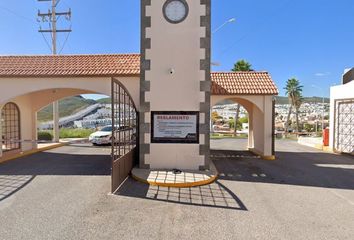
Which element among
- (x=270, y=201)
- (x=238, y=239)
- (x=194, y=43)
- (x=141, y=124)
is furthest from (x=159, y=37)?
(x=238, y=239)

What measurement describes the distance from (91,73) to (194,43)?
4.60m

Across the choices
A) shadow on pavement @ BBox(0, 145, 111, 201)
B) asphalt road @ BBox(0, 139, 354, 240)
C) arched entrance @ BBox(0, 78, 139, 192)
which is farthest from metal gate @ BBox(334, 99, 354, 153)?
shadow on pavement @ BBox(0, 145, 111, 201)

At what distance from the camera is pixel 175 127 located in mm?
8281

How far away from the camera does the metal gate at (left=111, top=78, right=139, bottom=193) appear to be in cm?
622

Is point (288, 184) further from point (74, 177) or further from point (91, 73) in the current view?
point (91, 73)

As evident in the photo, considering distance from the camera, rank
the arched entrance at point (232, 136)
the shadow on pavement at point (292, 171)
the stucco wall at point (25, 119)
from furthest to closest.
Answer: the arched entrance at point (232, 136) < the stucco wall at point (25, 119) < the shadow on pavement at point (292, 171)

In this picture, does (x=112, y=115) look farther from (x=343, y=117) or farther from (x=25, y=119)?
(x=343, y=117)

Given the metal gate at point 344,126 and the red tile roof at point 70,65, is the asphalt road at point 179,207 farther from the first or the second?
the metal gate at point 344,126

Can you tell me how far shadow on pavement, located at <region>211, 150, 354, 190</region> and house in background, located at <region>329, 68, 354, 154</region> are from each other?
2.10m

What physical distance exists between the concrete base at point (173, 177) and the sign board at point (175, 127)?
113 centimetres

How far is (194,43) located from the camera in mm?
8219

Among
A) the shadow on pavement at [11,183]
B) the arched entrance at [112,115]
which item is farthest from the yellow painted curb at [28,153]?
the shadow on pavement at [11,183]

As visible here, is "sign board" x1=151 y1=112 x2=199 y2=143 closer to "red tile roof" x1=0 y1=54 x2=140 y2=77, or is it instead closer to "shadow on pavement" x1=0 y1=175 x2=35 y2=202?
"red tile roof" x1=0 y1=54 x2=140 y2=77

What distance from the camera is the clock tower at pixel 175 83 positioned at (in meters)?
8.22
